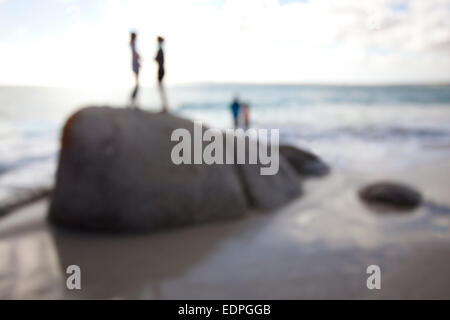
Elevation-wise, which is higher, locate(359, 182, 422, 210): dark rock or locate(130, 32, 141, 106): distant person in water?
locate(130, 32, 141, 106): distant person in water

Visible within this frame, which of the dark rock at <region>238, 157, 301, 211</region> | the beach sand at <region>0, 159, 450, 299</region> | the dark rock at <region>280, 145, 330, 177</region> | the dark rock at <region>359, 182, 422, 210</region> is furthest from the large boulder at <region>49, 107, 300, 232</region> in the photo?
the dark rock at <region>280, 145, 330, 177</region>

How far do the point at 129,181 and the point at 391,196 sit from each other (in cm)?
368

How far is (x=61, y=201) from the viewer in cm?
411

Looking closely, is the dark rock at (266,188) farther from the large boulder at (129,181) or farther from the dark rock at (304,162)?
the dark rock at (304,162)

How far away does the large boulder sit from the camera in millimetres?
3896

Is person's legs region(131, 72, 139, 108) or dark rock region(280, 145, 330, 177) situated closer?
person's legs region(131, 72, 139, 108)

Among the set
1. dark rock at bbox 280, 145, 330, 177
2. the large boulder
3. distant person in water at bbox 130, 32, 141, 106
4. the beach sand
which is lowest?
the beach sand

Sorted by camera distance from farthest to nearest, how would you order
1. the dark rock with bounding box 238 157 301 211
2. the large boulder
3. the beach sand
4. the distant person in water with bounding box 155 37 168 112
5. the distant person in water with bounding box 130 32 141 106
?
the distant person in water with bounding box 155 37 168 112
the distant person in water with bounding box 130 32 141 106
the dark rock with bounding box 238 157 301 211
the large boulder
the beach sand

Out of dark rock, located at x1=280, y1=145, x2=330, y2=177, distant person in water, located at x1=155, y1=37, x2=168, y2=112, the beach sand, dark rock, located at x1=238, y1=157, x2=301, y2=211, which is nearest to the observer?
the beach sand

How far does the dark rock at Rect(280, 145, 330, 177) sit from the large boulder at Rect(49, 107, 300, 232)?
2.80 meters

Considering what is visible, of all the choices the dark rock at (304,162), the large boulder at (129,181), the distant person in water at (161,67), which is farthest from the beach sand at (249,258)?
the dark rock at (304,162)

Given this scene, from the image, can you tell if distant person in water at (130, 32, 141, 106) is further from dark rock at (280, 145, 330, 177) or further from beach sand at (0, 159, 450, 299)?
dark rock at (280, 145, 330, 177)
